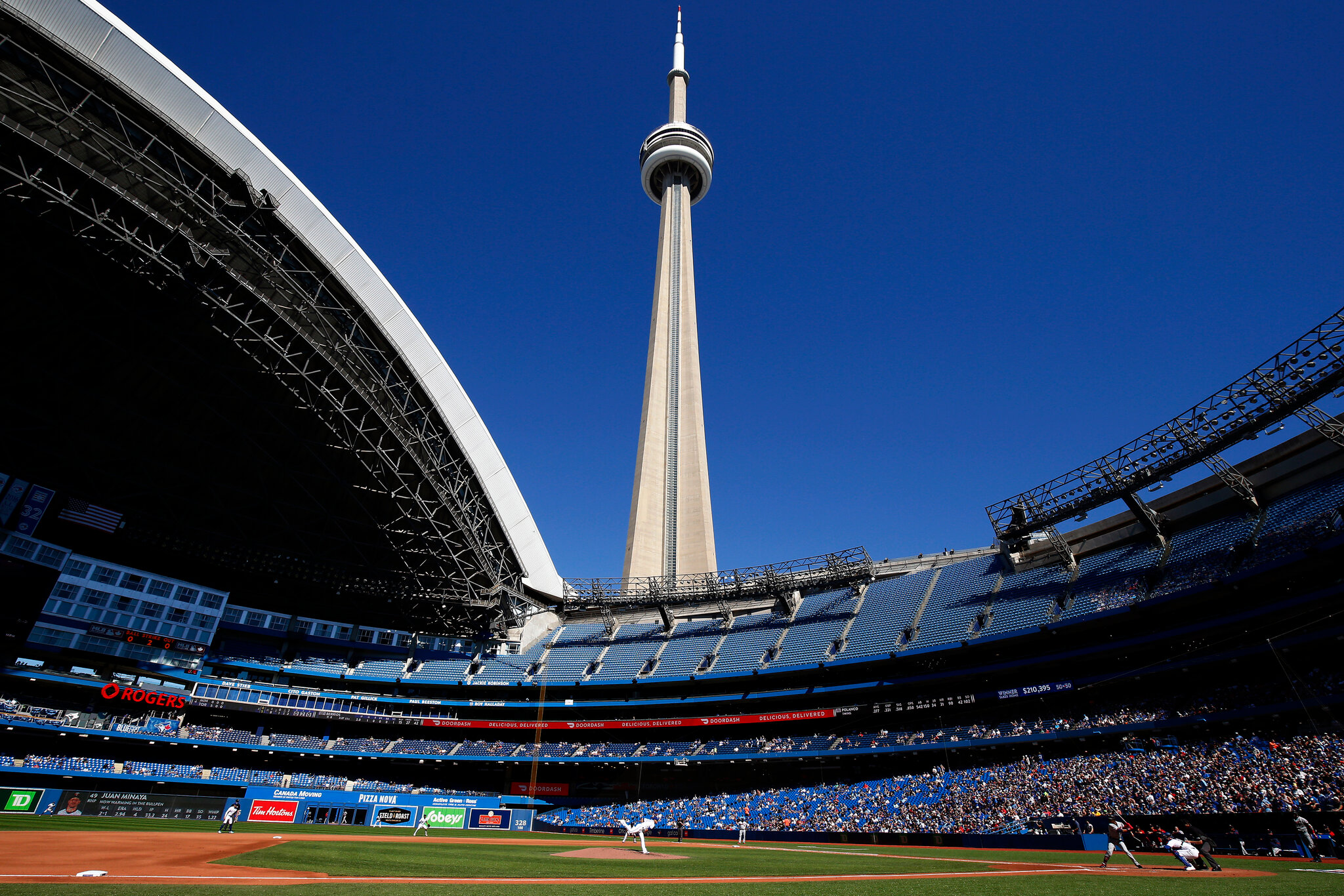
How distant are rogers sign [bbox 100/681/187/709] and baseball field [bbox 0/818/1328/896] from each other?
17891 mm

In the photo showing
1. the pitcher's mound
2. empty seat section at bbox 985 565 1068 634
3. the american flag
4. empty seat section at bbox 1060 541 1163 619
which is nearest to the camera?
the pitcher's mound

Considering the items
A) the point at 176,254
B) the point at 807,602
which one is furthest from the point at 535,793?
the point at 176,254

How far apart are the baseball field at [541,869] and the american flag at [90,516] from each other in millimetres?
21302

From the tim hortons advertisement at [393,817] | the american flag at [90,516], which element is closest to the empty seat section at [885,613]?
the tim hortons advertisement at [393,817]

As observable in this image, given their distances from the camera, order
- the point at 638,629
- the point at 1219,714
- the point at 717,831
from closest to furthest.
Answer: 1. the point at 1219,714
2. the point at 717,831
3. the point at 638,629

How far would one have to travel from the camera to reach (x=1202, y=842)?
60.4ft

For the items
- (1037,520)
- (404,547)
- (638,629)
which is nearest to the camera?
(1037,520)

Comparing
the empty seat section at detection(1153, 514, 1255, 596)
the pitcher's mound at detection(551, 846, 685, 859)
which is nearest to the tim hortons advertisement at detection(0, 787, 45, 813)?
the pitcher's mound at detection(551, 846, 685, 859)

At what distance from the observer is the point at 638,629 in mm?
62094

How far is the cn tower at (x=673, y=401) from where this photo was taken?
74250 mm

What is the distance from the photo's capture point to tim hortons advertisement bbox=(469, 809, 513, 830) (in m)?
43.2

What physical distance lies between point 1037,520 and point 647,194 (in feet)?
256

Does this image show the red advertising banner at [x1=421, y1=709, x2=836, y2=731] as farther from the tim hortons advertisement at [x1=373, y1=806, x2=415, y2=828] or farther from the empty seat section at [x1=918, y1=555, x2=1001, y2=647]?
the tim hortons advertisement at [x1=373, y1=806, x2=415, y2=828]

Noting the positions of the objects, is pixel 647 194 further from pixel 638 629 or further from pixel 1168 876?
pixel 1168 876
